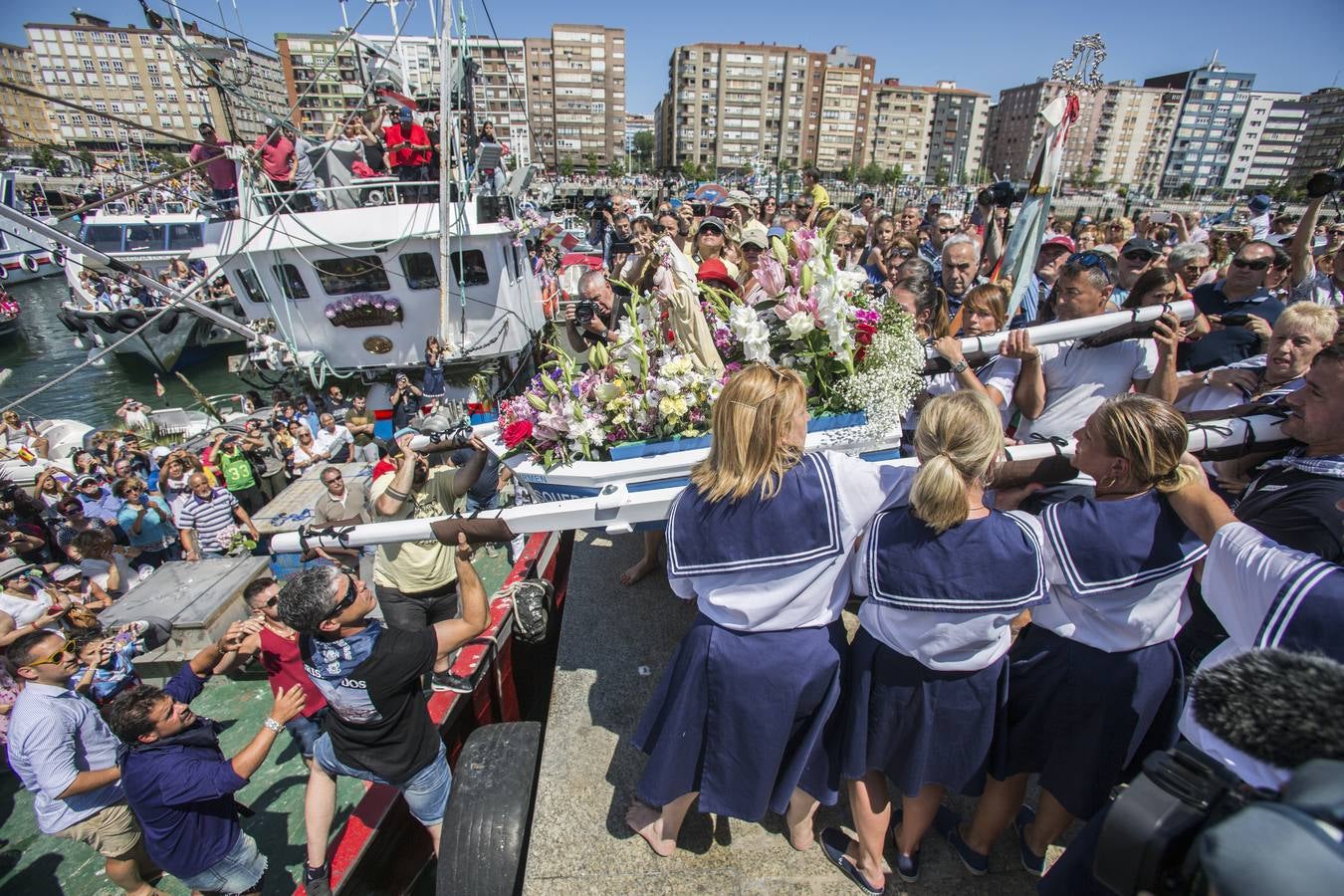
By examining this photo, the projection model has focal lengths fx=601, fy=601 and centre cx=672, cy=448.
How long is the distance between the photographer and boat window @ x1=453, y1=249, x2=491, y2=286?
30.8 feet

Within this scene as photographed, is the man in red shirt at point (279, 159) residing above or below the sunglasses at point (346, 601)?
above

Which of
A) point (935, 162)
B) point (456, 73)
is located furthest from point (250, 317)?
point (935, 162)

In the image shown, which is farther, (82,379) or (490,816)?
(82,379)

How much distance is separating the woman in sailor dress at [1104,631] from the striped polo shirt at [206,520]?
771 cm

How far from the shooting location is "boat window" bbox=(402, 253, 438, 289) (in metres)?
12.1

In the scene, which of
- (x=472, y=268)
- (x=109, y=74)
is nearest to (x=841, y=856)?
(x=472, y=268)

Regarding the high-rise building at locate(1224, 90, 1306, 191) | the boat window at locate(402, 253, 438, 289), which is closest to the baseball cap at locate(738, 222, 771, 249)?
the boat window at locate(402, 253, 438, 289)

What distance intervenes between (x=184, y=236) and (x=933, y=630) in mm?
30074

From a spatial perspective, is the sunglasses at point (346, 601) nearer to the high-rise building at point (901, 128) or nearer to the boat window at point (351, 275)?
the boat window at point (351, 275)

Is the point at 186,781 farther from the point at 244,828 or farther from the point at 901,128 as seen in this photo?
the point at 901,128

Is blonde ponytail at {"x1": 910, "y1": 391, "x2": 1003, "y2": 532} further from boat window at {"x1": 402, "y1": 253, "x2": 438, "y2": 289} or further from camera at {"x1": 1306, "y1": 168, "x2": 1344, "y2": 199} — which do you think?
boat window at {"x1": 402, "y1": 253, "x2": 438, "y2": 289}

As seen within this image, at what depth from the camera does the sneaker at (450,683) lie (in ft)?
10.7

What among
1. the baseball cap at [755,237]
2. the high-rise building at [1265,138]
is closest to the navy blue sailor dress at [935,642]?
the baseball cap at [755,237]

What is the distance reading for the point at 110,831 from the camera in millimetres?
3016
